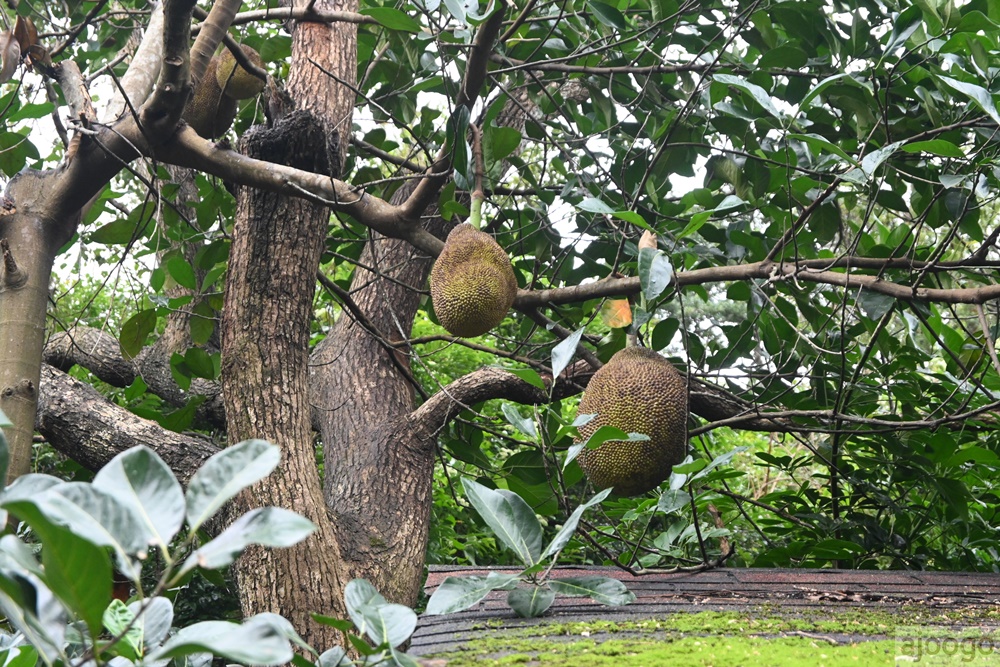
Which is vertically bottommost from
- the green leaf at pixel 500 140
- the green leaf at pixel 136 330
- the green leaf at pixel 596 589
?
the green leaf at pixel 596 589

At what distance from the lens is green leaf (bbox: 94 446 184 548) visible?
0.51 m

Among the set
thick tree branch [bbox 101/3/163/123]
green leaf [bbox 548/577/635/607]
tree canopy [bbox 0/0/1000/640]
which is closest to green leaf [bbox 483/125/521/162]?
tree canopy [bbox 0/0/1000/640]

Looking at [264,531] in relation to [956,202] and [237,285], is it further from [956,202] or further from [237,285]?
[956,202]

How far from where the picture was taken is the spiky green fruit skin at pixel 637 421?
1521 mm

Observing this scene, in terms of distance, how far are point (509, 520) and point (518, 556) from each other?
51 mm

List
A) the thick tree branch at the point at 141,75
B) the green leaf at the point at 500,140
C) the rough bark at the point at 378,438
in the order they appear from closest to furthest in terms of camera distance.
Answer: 1. the green leaf at the point at 500,140
2. the thick tree branch at the point at 141,75
3. the rough bark at the point at 378,438

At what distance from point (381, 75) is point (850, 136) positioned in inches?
55.4

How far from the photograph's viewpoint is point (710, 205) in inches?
81.4

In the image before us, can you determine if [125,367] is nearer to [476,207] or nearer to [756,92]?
[476,207]

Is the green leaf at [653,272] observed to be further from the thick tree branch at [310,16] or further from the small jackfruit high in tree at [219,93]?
the small jackfruit high in tree at [219,93]

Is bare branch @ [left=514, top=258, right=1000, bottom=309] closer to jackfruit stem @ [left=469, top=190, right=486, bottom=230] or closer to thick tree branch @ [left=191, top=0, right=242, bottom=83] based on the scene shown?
jackfruit stem @ [left=469, top=190, right=486, bottom=230]

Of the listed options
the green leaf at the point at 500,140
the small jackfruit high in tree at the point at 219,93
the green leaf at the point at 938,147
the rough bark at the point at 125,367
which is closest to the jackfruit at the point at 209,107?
the small jackfruit high in tree at the point at 219,93

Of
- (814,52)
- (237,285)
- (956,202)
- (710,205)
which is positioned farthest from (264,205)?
(956,202)

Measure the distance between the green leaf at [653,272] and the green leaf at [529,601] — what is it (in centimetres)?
47
